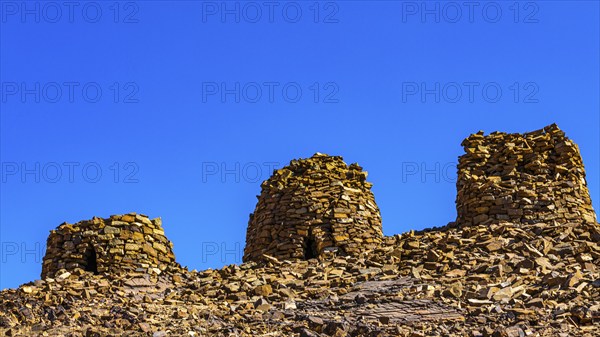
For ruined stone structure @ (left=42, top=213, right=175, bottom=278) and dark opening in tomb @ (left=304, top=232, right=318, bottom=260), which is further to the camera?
dark opening in tomb @ (left=304, top=232, right=318, bottom=260)

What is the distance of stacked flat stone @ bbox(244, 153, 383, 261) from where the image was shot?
23.7 meters

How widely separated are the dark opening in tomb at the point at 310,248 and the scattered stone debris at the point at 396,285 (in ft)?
1.02

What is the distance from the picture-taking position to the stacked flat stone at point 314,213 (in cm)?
2369

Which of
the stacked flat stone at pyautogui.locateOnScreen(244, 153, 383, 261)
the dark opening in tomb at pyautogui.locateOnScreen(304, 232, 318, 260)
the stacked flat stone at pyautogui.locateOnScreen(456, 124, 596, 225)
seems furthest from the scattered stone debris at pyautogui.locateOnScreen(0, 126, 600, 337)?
the dark opening in tomb at pyautogui.locateOnScreen(304, 232, 318, 260)

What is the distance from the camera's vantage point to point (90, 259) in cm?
2348

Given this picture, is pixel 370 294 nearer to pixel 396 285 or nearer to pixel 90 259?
pixel 396 285

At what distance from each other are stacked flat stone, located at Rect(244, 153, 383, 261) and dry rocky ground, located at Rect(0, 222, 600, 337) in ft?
2.25

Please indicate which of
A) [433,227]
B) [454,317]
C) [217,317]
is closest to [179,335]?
[217,317]

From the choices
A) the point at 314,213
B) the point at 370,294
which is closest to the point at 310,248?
the point at 314,213

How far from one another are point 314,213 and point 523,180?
187 inches

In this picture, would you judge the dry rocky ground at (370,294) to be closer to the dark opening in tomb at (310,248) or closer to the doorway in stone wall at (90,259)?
the dark opening in tomb at (310,248)

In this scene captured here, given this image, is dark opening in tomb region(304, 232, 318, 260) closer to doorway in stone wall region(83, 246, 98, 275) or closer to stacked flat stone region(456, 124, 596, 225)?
stacked flat stone region(456, 124, 596, 225)

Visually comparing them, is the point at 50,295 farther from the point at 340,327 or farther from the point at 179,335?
the point at 340,327

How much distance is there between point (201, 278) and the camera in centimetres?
2223
